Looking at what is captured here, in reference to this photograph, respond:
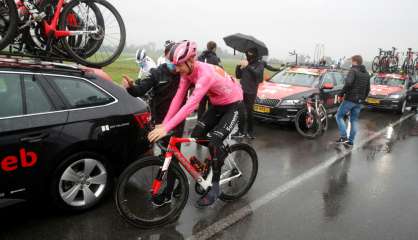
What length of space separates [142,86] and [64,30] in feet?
3.30

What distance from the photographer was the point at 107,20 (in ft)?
13.9

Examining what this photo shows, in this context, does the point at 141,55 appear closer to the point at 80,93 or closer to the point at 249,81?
the point at 80,93

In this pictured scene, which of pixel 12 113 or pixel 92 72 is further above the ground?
pixel 92 72

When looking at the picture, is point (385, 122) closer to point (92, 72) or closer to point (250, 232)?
point (250, 232)

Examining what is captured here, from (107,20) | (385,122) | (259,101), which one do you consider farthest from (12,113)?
(385,122)

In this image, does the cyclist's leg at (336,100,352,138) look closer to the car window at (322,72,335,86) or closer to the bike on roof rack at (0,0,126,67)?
the car window at (322,72,335,86)

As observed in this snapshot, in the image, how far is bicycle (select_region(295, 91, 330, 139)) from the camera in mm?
7992

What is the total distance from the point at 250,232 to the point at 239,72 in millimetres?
4835

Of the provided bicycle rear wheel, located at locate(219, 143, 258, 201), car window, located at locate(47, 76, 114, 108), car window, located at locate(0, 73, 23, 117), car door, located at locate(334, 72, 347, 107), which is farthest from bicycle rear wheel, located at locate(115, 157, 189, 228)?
car door, located at locate(334, 72, 347, 107)

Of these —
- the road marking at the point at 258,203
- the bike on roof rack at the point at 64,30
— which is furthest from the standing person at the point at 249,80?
the bike on roof rack at the point at 64,30

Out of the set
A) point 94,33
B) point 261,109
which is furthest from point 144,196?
point 261,109

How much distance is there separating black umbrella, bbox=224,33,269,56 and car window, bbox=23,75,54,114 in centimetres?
493

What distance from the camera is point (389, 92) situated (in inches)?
492

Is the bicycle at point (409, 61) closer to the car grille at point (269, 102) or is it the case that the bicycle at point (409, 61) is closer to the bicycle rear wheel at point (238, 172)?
the car grille at point (269, 102)
